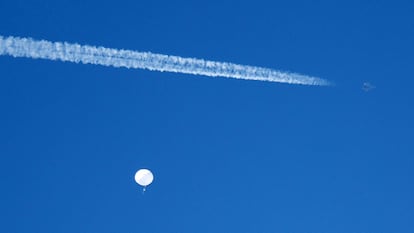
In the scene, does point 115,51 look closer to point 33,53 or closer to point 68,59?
point 68,59

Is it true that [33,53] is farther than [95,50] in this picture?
No

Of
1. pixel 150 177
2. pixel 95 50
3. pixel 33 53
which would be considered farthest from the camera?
pixel 150 177

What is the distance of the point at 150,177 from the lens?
12.2 m

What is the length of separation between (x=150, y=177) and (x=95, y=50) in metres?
3.02

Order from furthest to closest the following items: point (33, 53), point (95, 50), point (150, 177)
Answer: point (150, 177), point (95, 50), point (33, 53)

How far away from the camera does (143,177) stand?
12070mm

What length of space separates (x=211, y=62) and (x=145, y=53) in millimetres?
1575

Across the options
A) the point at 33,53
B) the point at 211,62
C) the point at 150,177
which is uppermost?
the point at 211,62

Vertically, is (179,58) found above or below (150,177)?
above

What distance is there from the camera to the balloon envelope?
39.4ft

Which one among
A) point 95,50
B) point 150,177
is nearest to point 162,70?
point 95,50

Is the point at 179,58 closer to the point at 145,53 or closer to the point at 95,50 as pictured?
the point at 145,53

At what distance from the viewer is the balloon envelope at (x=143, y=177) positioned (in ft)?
39.4

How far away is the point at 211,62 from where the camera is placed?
12.6m
